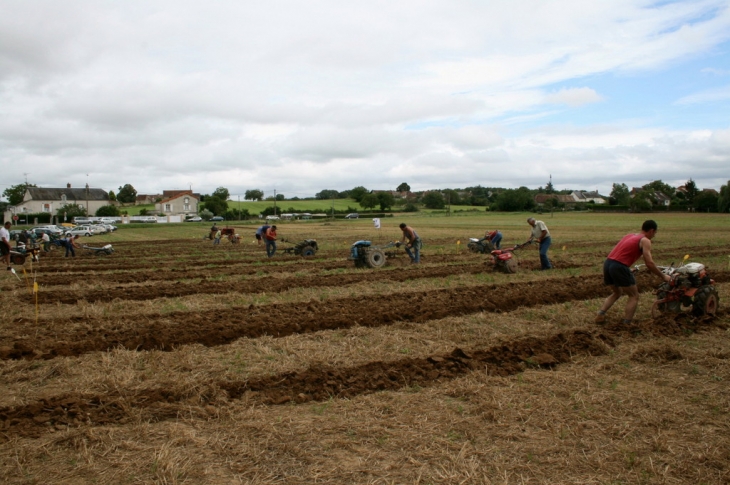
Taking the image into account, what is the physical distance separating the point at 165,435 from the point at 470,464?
105 inches

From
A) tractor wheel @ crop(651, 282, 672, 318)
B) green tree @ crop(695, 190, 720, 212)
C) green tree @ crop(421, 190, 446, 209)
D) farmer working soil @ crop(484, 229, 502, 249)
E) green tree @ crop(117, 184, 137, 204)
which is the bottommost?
tractor wheel @ crop(651, 282, 672, 318)

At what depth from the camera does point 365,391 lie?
5.75 meters

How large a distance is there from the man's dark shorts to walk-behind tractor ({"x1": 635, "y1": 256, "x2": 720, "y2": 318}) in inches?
33.2

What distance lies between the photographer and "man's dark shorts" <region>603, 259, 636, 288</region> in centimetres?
812

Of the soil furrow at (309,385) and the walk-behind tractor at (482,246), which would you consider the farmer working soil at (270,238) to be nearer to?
the walk-behind tractor at (482,246)

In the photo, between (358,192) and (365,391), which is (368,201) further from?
(365,391)

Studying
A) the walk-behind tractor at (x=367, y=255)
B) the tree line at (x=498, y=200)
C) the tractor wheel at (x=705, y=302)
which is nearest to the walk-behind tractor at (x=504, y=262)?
the walk-behind tractor at (x=367, y=255)

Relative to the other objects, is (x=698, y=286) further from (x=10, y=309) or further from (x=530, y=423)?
(x=10, y=309)

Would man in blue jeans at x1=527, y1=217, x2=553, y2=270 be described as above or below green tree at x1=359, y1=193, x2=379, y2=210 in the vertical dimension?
below

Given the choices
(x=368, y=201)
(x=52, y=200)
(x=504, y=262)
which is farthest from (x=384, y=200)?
(x=504, y=262)

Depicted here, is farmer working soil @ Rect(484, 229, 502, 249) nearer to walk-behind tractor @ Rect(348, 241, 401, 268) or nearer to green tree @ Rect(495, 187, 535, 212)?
walk-behind tractor @ Rect(348, 241, 401, 268)

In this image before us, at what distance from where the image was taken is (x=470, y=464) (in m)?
4.16

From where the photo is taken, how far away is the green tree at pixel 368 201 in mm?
107938

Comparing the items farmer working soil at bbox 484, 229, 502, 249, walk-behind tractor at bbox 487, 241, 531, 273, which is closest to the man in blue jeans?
walk-behind tractor at bbox 487, 241, 531, 273
